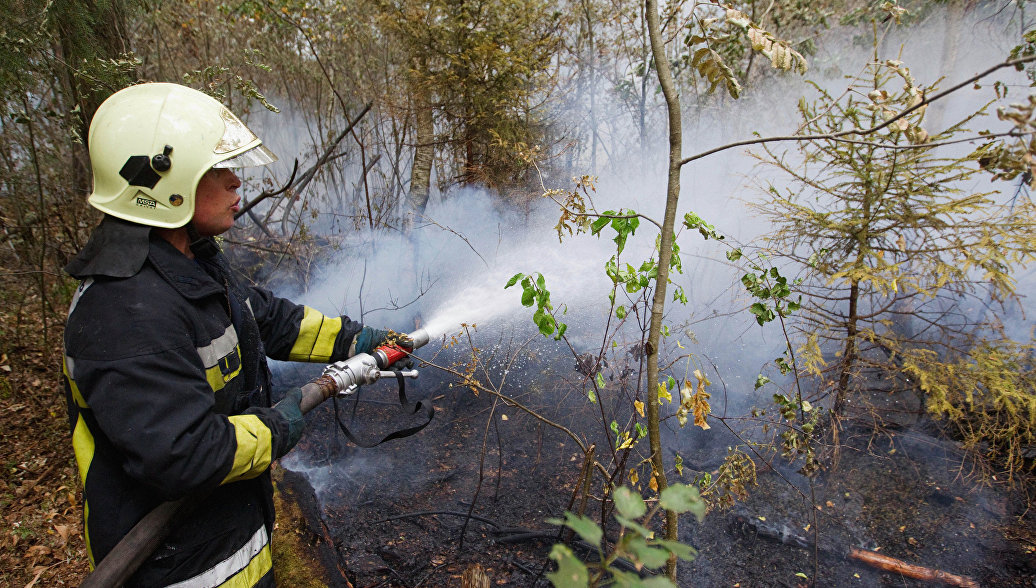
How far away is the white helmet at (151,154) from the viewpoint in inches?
69.7

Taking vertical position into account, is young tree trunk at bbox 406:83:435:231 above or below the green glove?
above

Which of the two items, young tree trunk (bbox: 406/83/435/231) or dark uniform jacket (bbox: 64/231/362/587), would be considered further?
young tree trunk (bbox: 406/83/435/231)

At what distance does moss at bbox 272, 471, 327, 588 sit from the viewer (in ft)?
8.94

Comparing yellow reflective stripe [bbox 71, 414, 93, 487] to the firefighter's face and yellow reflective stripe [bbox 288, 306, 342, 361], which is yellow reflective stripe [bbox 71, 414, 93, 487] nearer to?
the firefighter's face

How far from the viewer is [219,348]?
1.83 m

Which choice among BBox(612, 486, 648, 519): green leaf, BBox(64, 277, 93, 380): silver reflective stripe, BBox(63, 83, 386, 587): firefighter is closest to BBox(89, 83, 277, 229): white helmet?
BBox(63, 83, 386, 587): firefighter

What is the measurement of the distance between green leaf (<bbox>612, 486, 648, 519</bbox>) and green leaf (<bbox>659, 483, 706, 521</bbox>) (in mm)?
69

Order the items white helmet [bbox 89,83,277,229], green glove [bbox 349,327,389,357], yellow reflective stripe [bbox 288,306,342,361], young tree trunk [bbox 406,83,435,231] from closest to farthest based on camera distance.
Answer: white helmet [bbox 89,83,277,229]
yellow reflective stripe [bbox 288,306,342,361]
green glove [bbox 349,327,389,357]
young tree trunk [bbox 406,83,435,231]

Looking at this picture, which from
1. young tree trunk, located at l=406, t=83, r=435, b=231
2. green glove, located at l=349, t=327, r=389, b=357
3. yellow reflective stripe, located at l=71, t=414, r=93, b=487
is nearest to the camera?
yellow reflective stripe, located at l=71, t=414, r=93, b=487

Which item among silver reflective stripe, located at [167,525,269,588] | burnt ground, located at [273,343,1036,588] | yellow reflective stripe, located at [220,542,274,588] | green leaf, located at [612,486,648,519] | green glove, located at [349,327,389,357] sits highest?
green leaf, located at [612,486,648,519]

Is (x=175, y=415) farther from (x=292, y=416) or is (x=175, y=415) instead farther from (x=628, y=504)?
(x=628, y=504)

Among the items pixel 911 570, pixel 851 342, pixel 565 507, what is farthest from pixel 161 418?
pixel 851 342

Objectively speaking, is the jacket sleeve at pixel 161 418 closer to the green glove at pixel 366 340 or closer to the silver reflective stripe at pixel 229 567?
the silver reflective stripe at pixel 229 567

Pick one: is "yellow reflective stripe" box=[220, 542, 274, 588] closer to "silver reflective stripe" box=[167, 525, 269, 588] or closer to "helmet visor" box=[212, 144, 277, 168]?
"silver reflective stripe" box=[167, 525, 269, 588]
